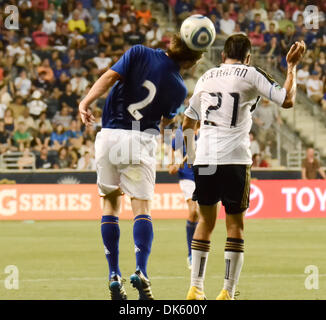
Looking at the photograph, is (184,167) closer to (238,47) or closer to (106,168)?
(106,168)

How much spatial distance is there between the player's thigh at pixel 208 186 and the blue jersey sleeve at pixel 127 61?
1.14m

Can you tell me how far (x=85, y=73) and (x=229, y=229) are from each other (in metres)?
18.0

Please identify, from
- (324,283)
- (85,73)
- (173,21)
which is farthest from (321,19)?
(324,283)

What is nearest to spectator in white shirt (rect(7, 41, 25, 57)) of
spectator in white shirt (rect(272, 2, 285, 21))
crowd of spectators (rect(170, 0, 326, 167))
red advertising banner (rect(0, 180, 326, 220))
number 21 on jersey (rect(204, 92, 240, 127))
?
crowd of spectators (rect(170, 0, 326, 167))

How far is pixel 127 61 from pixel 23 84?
16952 millimetres

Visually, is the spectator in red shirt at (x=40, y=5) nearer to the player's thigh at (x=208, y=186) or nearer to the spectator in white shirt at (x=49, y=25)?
the spectator in white shirt at (x=49, y=25)

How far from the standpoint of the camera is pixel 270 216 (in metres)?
20.3

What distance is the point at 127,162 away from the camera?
762 centimetres

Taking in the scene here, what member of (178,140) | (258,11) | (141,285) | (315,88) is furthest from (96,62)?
(141,285)

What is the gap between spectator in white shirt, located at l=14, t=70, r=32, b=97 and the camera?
24.0 meters

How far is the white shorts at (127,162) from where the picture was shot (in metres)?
7.62

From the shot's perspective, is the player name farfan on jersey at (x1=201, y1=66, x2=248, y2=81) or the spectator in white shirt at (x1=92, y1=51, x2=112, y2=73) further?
the spectator in white shirt at (x1=92, y1=51, x2=112, y2=73)

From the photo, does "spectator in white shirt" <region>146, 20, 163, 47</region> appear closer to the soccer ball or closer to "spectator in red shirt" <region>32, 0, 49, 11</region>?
"spectator in red shirt" <region>32, 0, 49, 11</region>
